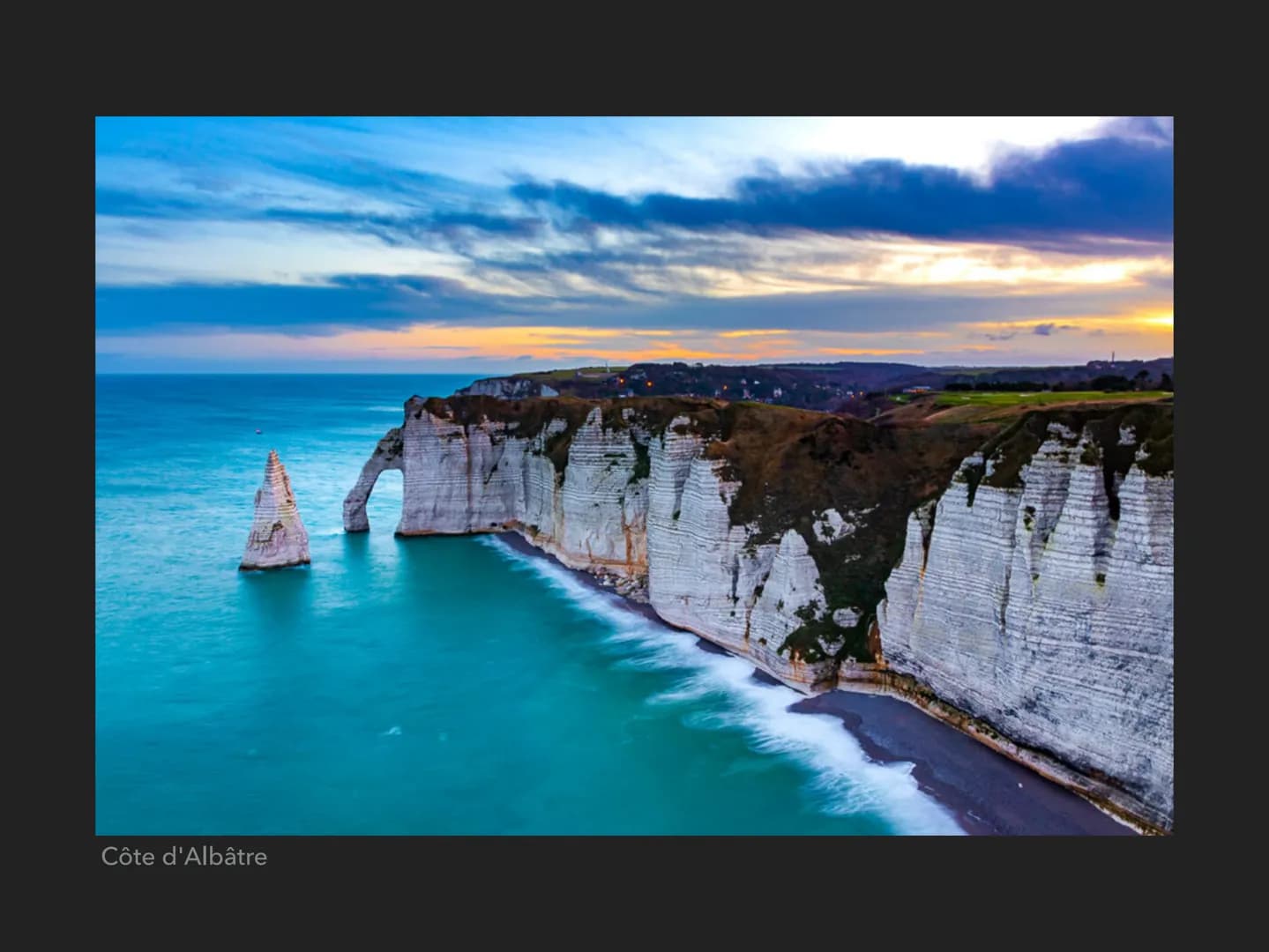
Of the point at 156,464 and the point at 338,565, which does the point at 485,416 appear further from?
the point at 156,464

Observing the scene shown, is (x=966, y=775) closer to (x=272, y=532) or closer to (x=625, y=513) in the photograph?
(x=625, y=513)

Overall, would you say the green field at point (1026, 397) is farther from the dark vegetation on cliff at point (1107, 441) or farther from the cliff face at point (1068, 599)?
the cliff face at point (1068, 599)

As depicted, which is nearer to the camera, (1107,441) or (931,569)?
(1107,441)

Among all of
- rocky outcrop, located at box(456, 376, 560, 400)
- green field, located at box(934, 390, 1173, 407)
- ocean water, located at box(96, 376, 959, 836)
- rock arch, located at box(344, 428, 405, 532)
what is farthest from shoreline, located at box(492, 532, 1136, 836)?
rocky outcrop, located at box(456, 376, 560, 400)

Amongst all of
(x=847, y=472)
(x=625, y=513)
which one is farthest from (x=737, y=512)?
(x=625, y=513)

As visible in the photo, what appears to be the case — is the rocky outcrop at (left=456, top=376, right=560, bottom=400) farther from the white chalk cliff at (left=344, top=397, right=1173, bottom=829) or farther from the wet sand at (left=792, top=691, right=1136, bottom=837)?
the wet sand at (left=792, top=691, right=1136, bottom=837)

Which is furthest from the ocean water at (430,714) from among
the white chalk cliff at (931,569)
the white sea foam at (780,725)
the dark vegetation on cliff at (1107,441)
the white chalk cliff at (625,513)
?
the dark vegetation on cliff at (1107,441)
